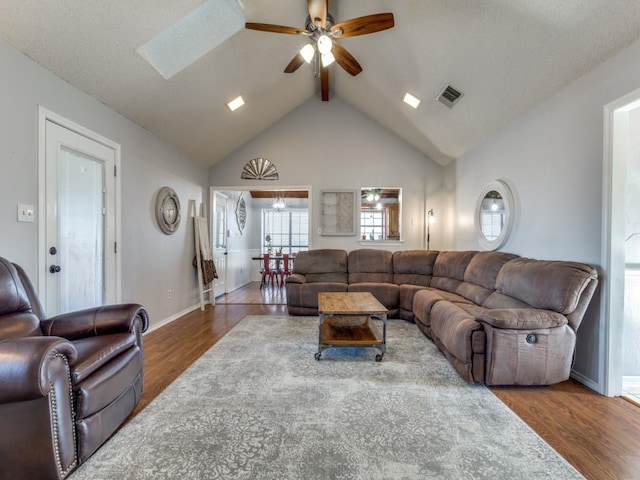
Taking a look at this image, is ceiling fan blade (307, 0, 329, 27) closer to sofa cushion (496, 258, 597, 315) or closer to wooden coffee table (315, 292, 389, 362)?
wooden coffee table (315, 292, 389, 362)

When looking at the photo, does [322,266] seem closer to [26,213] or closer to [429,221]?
[429,221]

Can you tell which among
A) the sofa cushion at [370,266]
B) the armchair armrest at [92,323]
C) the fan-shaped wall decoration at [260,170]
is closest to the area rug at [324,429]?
the armchair armrest at [92,323]

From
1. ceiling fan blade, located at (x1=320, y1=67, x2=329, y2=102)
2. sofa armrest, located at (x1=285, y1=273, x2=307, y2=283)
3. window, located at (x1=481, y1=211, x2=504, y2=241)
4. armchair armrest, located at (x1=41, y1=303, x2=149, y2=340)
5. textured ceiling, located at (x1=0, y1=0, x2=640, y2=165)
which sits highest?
ceiling fan blade, located at (x1=320, y1=67, x2=329, y2=102)

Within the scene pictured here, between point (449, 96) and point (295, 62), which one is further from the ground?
point (295, 62)

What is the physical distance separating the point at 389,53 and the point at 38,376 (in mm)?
4010

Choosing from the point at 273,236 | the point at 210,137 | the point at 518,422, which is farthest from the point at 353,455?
the point at 273,236

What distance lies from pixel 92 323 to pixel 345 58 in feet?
10.3

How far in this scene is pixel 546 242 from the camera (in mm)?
2682

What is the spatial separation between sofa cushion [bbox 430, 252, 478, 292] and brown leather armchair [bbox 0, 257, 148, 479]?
11.7 feet

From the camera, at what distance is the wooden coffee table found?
8.43 feet

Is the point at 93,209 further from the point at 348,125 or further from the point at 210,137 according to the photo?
the point at 348,125

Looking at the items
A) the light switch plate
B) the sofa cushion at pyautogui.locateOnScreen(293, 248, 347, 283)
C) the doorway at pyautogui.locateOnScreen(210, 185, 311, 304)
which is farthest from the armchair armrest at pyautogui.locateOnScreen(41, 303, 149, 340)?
the doorway at pyautogui.locateOnScreen(210, 185, 311, 304)

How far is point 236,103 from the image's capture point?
3986 millimetres

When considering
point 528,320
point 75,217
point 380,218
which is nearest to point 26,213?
point 75,217
